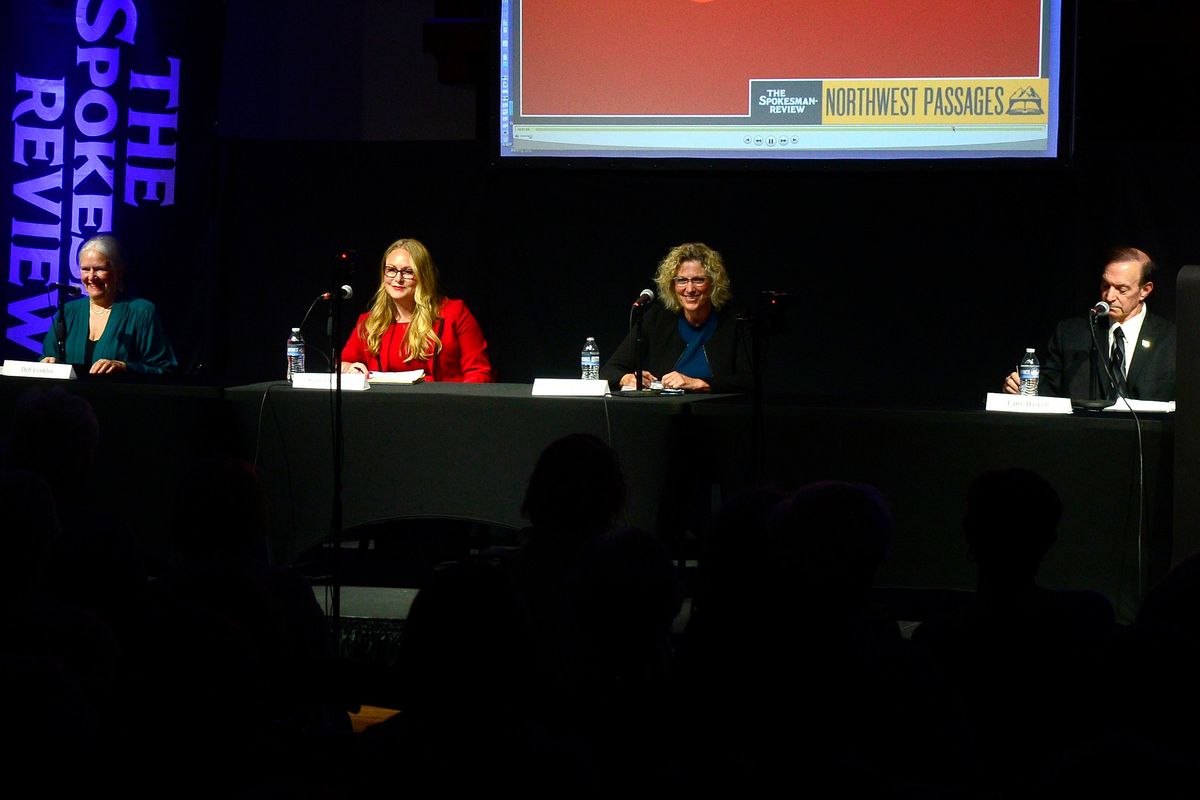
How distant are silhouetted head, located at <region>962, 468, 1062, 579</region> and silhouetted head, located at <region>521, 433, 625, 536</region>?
2.15 ft

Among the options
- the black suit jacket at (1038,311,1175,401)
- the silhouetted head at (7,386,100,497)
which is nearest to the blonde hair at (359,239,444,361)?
→ the silhouetted head at (7,386,100,497)

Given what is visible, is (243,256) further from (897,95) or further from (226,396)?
(897,95)

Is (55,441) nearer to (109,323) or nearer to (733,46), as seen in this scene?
(109,323)

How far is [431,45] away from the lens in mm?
5238

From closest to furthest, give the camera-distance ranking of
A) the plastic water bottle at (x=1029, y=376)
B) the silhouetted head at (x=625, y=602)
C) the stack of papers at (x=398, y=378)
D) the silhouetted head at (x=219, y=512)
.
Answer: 1. the silhouetted head at (x=625, y=602)
2. the silhouetted head at (x=219, y=512)
3. the plastic water bottle at (x=1029, y=376)
4. the stack of papers at (x=398, y=378)

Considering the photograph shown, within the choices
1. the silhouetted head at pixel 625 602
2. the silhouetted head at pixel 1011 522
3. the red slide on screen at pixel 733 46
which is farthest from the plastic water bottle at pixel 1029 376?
the silhouetted head at pixel 625 602

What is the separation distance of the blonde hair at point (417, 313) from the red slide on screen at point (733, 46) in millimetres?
736

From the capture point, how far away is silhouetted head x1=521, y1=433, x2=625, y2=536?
2252 millimetres

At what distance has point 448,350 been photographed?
451 centimetres

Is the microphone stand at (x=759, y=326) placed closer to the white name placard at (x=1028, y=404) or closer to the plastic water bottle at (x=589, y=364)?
the white name placard at (x=1028, y=404)

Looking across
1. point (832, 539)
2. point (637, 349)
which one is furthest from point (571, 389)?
point (832, 539)

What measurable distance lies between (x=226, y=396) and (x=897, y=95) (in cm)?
256

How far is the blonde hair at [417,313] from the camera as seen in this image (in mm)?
4434

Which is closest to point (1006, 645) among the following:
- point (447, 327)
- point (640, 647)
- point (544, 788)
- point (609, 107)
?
point (640, 647)
